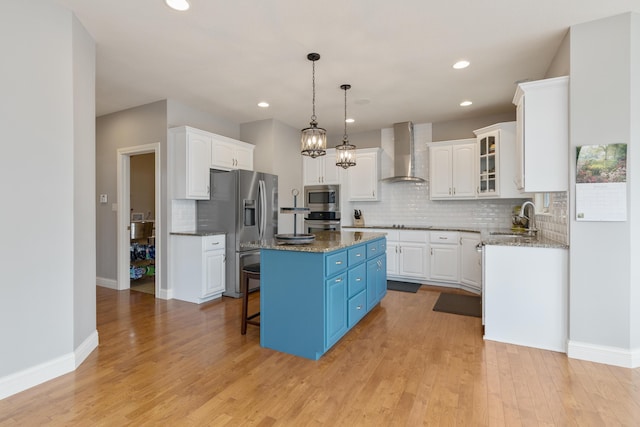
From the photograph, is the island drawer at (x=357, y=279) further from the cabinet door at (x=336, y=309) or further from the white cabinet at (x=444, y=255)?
the white cabinet at (x=444, y=255)

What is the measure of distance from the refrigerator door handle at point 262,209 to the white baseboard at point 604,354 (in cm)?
368

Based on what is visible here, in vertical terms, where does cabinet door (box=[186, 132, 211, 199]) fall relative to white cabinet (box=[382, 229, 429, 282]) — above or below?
above

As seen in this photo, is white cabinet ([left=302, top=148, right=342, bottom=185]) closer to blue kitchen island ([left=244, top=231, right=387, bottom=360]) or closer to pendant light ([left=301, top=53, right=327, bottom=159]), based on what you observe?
pendant light ([left=301, top=53, right=327, bottom=159])

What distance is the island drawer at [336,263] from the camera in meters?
2.62

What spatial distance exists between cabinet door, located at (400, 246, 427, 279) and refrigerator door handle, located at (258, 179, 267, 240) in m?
2.24

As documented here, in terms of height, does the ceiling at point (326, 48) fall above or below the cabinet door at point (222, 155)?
above

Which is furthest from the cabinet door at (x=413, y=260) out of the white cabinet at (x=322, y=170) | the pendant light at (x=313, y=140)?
the pendant light at (x=313, y=140)

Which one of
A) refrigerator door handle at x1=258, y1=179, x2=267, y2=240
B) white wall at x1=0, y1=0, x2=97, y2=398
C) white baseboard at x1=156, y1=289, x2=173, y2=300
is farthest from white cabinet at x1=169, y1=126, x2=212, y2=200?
white wall at x1=0, y1=0, x2=97, y2=398

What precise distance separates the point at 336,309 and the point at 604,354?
82.9 inches

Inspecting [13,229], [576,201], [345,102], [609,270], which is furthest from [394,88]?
[13,229]

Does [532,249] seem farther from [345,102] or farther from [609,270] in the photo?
[345,102]

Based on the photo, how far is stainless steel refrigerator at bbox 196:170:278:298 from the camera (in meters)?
4.41

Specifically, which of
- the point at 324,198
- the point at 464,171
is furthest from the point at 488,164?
the point at 324,198

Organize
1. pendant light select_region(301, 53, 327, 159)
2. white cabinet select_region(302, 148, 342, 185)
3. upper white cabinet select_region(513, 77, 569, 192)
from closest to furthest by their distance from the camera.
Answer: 1. upper white cabinet select_region(513, 77, 569, 192)
2. pendant light select_region(301, 53, 327, 159)
3. white cabinet select_region(302, 148, 342, 185)
